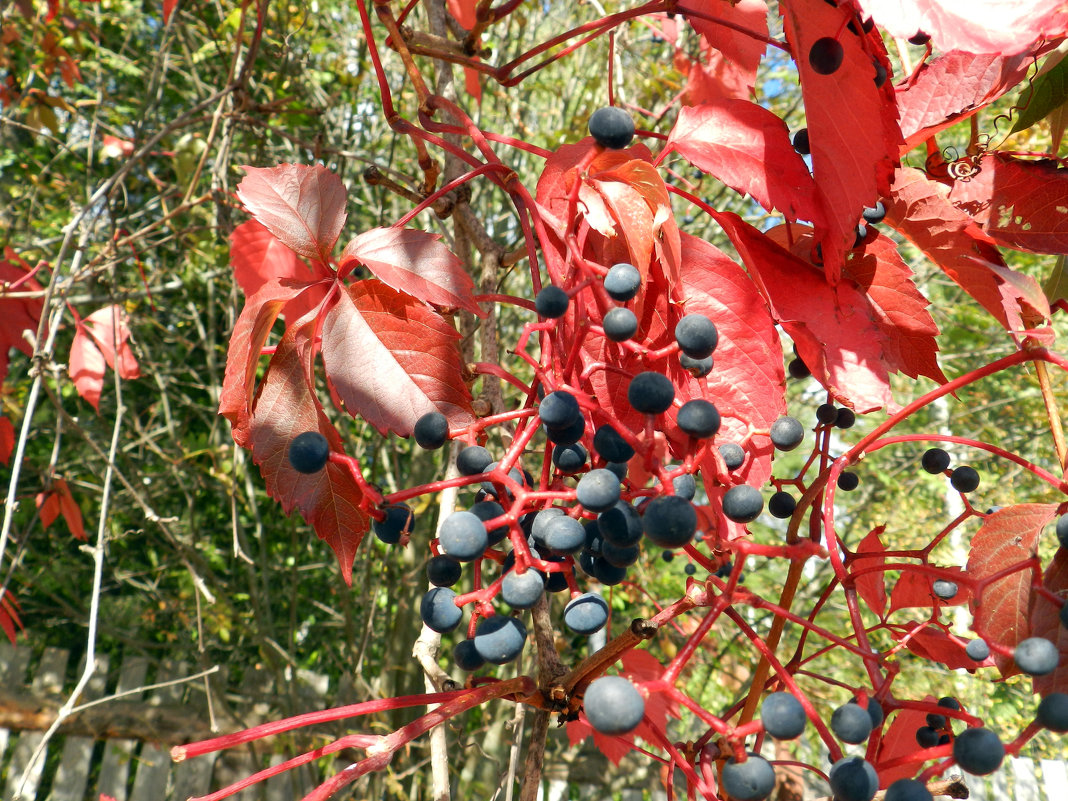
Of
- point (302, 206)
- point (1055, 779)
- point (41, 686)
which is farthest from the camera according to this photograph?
point (41, 686)

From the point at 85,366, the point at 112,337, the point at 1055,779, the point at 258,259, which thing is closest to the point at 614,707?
the point at 258,259

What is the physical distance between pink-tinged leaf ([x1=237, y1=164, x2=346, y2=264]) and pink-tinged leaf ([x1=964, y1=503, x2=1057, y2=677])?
22.1 inches

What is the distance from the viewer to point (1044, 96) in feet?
2.33

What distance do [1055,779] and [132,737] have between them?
316cm

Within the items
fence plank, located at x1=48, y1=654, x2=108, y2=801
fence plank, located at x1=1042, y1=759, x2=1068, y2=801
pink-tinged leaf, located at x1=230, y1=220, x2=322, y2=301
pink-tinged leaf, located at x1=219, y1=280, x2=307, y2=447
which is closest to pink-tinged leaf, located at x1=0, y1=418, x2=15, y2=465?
pink-tinged leaf, located at x1=230, y1=220, x2=322, y2=301

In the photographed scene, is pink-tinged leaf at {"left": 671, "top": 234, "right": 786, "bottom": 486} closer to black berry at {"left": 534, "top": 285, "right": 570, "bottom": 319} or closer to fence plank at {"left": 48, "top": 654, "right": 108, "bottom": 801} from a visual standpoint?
black berry at {"left": 534, "top": 285, "right": 570, "bottom": 319}

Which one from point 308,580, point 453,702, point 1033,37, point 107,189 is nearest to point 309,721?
point 453,702

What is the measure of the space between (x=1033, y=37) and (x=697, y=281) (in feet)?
0.82

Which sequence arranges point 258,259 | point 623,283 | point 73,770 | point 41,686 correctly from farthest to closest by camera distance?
point 41,686 < point 73,770 < point 258,259 < point 623,283

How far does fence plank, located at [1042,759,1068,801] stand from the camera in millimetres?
2471

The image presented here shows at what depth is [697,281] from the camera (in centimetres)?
60

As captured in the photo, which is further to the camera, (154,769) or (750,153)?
(154,769)

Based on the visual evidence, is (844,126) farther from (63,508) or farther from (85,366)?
(63,508)

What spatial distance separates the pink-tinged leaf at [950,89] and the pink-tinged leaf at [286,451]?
0.51 meters
